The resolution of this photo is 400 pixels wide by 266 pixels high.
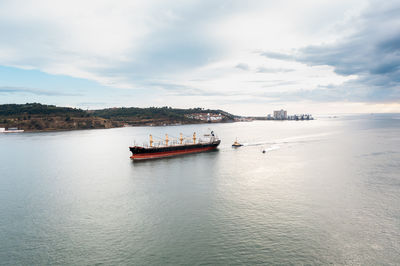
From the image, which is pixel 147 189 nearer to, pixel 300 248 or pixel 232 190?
pixel 232 190

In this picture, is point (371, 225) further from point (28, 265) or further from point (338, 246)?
point (28, 265)

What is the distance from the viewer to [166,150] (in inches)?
3123

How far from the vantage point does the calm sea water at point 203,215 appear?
2270 cm

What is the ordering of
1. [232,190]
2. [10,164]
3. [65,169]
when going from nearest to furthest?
1. [232,190]
2. [65,169]
3. [10,164]

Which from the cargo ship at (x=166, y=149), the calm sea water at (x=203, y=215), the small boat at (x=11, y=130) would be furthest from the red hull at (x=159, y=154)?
the small boat at (x=11, y=130)

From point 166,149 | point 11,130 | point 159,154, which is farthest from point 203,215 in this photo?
point 11,130

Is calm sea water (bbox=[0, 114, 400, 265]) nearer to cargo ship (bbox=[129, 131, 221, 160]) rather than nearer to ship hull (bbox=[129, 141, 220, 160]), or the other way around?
ship hull (bbox=[129, 141, 220, 160])

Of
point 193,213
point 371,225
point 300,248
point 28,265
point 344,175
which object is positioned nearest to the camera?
point 28,265

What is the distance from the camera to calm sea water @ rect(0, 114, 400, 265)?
2270cm

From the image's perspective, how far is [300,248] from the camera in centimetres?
2328

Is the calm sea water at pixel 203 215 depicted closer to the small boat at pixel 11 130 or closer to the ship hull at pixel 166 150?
the ship hull at pixel 166 150

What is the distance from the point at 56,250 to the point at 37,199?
62.3ft

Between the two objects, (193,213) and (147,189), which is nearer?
(193,213)

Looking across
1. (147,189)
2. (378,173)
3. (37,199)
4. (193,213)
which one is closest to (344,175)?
(378,173)
